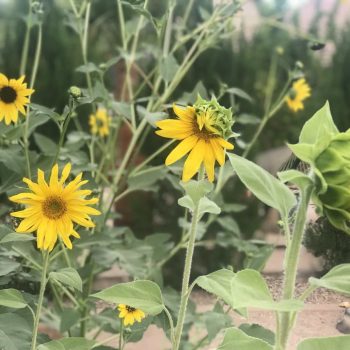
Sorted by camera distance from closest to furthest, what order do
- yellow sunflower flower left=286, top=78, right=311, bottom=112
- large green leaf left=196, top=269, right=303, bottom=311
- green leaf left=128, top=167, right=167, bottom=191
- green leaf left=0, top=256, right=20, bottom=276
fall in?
large green leaf left=196, top=269, right=303, bottom=311 → green leaf left=0, top=256, right=20, bottom=276 → green leaf left=128, top=167, right=167, bottom=191 → yellow sunflower flower left=286, top=78, right=311, bottom=112

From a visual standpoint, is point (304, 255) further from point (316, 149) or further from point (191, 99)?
point (191, 99)

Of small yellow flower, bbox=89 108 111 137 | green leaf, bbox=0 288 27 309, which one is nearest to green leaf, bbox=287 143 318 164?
green leaf, bbox=0 288 27 309

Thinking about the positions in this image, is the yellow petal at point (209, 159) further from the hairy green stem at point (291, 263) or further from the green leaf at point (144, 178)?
the green leaf at point (144, 178)

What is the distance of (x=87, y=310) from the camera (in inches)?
42.8

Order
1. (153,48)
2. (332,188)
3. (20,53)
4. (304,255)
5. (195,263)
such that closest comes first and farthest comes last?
(332,188) < (304,255) < (153,48) < (195,263) < (20,53)

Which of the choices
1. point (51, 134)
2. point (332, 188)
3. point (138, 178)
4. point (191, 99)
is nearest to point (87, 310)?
point (138, 178)

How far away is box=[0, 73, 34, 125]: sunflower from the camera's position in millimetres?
814

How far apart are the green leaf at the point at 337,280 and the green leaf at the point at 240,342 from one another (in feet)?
0.19

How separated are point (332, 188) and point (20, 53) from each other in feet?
5.40

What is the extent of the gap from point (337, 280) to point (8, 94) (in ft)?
1.56

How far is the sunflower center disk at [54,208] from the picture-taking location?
62 centimetres

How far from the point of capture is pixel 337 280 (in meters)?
0.50

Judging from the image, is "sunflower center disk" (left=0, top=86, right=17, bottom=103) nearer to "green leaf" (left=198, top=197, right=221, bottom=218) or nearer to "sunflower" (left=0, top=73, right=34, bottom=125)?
"sunflower" (left=0, top=73, right=34, bottom=125)

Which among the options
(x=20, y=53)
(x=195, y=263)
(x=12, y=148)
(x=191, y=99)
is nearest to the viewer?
(x=12, y=148)
